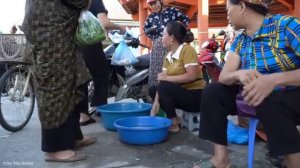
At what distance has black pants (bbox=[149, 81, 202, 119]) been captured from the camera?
329 centimetres

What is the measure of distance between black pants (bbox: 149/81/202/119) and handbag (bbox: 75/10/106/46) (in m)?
0.85

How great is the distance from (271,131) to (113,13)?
2100 centimetres

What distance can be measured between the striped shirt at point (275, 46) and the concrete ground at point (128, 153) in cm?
84

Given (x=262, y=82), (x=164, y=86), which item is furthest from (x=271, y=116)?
(x=164, y=86)

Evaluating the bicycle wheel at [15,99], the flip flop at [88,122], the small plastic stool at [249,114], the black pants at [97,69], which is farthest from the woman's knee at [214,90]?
the bicycle wheel at [15,99]

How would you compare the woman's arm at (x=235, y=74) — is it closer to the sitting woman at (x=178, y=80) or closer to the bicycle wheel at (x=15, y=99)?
the sitting woman at (x=178, y=80)

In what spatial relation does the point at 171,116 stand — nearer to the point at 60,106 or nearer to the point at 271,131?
the point at 60,106

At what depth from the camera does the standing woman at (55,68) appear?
8.37 ft

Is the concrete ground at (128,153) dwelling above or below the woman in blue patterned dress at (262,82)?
below

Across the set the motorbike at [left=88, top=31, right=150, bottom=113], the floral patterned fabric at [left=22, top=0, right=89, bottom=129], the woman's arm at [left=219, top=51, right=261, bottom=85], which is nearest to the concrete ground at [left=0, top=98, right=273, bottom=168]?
the floral patterned fabric at [left=22, top=0, right=89, bottom=129]

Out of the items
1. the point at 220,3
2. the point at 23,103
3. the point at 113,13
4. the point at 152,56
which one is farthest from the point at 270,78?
the point at 113,13

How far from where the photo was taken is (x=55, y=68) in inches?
102

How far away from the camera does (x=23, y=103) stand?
3826 mm

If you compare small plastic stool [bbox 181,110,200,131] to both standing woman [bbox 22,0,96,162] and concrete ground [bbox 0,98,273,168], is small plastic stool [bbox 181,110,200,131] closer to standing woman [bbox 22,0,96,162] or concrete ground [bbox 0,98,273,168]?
concrete ground [bbox 0,98,273,168]
